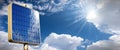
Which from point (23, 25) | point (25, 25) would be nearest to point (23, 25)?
point (23, 25)

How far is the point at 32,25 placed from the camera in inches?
901

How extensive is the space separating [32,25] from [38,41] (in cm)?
152

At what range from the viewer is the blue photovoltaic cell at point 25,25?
2056cm

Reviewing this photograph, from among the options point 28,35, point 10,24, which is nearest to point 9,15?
point 10,24

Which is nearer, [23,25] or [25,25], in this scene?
[23,25]

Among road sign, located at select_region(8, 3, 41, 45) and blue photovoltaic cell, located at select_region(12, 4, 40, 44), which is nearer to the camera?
road sign, located at select_region(8, 3, 41, 45)

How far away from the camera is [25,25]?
72.1ft

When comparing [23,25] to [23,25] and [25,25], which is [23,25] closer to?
[23,25]

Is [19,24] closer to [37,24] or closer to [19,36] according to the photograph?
[19,36]

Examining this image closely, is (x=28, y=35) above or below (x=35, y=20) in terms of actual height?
below

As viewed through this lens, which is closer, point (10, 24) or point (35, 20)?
point (10, 24)

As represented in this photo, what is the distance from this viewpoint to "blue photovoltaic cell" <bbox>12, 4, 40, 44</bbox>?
2056 centimetres

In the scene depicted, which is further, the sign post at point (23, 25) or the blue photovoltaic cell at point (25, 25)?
the blue photovoltaic cell at point (25, 25)

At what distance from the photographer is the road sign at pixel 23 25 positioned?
20125mm
